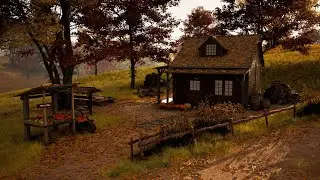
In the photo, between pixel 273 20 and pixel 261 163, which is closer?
pixel 261 163

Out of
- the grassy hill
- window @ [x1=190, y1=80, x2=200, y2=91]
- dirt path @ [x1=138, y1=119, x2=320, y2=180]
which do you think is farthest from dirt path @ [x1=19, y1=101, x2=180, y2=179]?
window @ [x1=190, y1=80, x2=200, y2=91]

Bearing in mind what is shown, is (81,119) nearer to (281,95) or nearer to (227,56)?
(227,56)

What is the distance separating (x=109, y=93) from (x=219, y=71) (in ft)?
54.3

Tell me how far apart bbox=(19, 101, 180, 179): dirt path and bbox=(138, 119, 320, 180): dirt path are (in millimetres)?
2948

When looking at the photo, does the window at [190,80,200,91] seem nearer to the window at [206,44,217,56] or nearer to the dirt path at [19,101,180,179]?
the window at [206,44,217,56]

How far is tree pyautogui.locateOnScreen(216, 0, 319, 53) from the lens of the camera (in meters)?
36.5

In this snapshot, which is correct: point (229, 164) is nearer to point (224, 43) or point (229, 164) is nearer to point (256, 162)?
point (256, 162)

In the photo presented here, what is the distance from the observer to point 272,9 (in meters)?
36.6

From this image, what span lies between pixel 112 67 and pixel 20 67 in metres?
38.3

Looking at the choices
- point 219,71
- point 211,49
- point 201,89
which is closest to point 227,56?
point 211,49

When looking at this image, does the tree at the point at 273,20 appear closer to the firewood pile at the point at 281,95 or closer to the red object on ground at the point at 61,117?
the firewood pile at the point at 281,95

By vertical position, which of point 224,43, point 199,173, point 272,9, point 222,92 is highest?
→ point 272,9

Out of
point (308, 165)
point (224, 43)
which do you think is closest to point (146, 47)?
point (224, 43)

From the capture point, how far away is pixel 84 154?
1545cm
